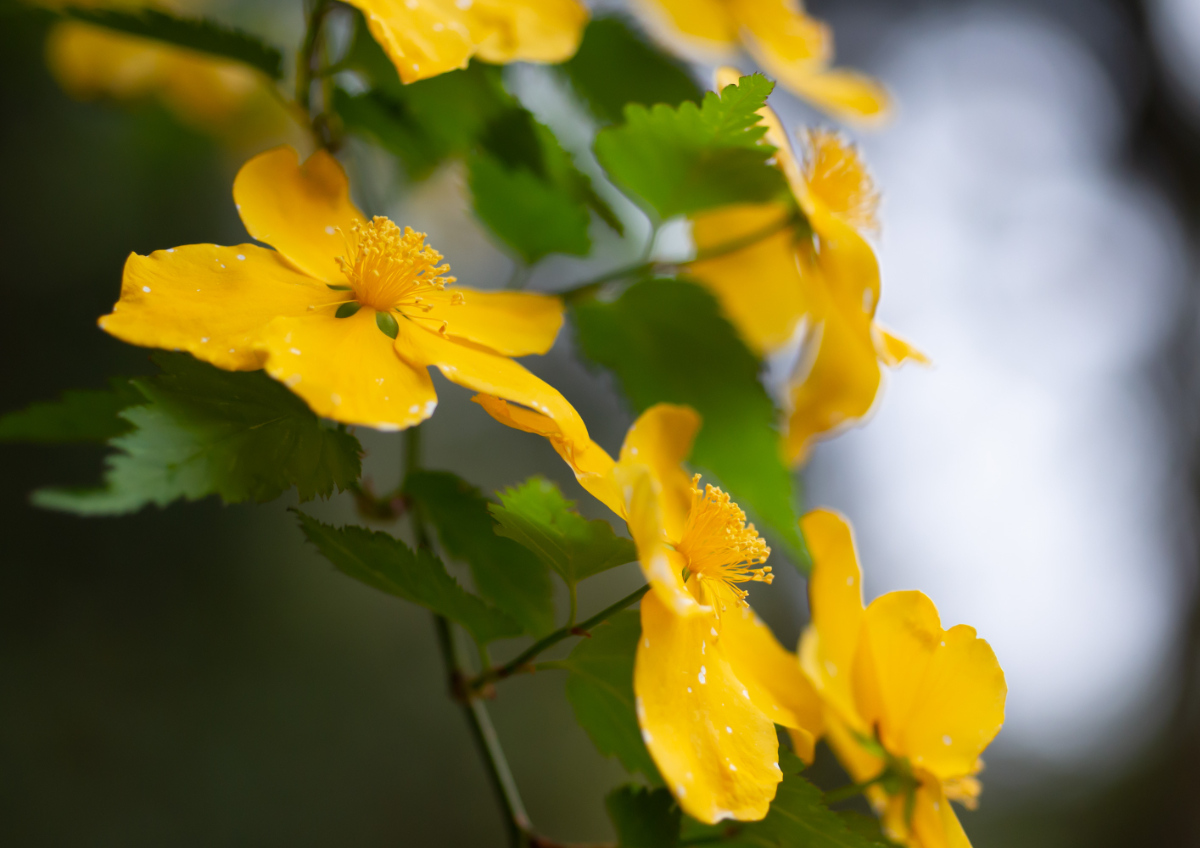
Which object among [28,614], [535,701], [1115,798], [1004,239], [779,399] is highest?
[779,399]

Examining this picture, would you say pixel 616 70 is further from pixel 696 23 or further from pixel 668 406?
pixel 668 406

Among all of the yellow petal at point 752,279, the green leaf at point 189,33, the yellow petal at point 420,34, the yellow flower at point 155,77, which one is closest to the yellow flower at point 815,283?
the yellow petal at point 752,279

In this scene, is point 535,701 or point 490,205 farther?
point 535,701

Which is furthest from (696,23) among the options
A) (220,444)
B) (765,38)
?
(220,444)

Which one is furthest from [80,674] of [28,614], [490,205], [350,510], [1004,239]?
[1004,239]

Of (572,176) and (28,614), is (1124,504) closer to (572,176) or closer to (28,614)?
(572,176)
